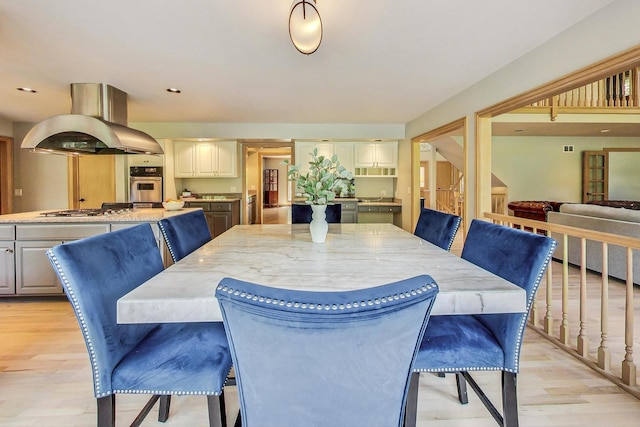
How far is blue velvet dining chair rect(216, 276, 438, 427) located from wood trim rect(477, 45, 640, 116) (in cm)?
212

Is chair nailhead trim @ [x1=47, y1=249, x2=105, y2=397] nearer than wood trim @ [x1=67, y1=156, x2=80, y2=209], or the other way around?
chair nailhead trim @ [x1=47, y1=249, x2=105, y2=397]

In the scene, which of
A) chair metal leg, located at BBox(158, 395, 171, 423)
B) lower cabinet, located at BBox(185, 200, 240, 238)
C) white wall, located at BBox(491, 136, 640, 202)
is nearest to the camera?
chair metal leg, located at BBox(158, 395, 171, 423)

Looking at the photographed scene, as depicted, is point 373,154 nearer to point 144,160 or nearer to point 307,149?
point 307,149

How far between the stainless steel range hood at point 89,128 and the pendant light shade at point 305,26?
7.53 feet

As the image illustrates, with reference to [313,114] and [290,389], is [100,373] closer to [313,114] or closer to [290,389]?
[290,389]

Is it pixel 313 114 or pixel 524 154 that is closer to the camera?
pixel 313 114

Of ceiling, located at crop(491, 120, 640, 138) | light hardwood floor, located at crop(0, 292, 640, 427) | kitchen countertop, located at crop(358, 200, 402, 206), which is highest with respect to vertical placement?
ceiling, located at crop(491, 120, 640, 138)

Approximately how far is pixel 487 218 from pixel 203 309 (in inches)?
116

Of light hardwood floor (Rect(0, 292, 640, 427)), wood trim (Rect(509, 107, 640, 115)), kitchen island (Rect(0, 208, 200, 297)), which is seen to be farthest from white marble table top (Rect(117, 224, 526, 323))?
wood trim (Rect(509, 107, 640, 115))

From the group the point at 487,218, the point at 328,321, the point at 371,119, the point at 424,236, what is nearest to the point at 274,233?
the point at 424,236

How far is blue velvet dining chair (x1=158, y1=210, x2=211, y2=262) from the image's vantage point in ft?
6.24

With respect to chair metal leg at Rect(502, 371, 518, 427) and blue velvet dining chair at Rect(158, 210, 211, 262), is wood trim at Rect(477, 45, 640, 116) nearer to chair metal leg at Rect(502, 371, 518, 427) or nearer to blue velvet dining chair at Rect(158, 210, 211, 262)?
chair metal leg at Rect(502, 371, 518, 427)

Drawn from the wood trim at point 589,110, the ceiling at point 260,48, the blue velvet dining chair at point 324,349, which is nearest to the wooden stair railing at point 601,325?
the ceiling at point 260,48

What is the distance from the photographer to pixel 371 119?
5.29m
